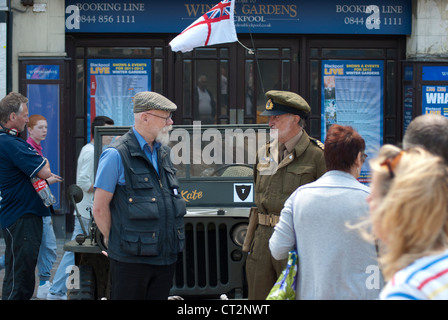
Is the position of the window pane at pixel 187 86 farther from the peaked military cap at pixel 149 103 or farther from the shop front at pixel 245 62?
the peaked military cap at pixel 149 103

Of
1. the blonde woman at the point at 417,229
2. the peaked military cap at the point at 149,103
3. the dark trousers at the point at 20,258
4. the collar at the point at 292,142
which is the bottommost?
the dark trousers at the point at 20,258

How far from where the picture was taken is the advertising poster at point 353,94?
37.4 ft

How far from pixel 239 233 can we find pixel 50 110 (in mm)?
5920

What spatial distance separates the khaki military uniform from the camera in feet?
14.9

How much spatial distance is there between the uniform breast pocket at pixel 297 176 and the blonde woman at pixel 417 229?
2.57 metres

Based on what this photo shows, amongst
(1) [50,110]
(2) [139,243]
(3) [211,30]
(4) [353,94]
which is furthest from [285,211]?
(4) [353,94]

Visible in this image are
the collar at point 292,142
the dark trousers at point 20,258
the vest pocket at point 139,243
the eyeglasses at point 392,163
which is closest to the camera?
the eyeglasses at point 392,163

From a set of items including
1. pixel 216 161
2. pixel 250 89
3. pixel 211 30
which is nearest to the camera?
pixel 216 161

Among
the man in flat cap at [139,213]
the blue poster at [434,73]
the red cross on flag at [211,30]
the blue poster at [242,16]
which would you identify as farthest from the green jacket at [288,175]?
the blue poster at [434,73]

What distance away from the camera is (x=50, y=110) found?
10.8 m

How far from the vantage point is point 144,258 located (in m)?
4.31

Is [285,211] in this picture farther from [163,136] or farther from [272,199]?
[163,136]

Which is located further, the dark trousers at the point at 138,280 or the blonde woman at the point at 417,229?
the dark trousers at the point at 138,280

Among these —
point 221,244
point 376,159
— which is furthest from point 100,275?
point 376,159
